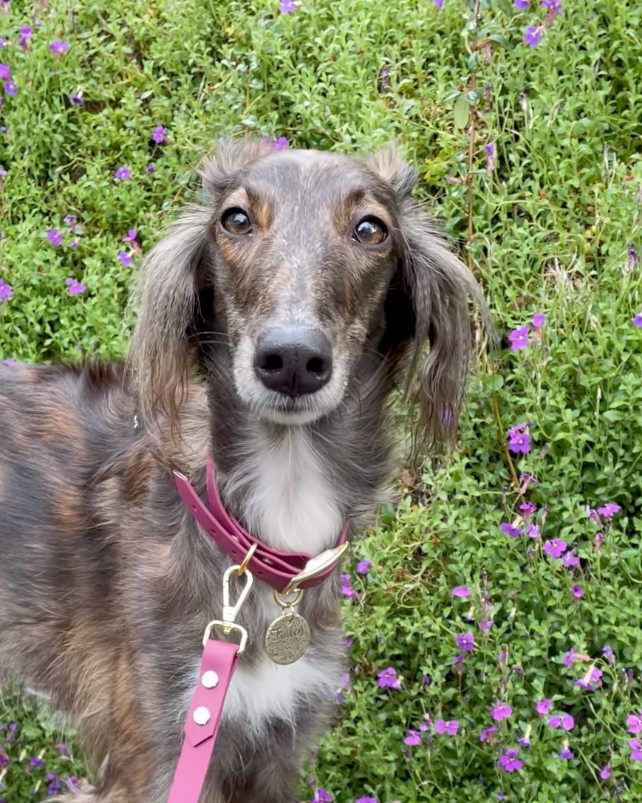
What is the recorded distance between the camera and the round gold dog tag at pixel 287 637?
7.90 ft

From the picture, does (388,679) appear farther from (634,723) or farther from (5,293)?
(5,293)

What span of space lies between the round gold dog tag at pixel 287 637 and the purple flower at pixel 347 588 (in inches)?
33.2

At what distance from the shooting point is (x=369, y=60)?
4.56 meters

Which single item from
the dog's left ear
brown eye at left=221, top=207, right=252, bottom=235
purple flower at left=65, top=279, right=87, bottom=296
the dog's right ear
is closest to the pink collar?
the dog's right ear

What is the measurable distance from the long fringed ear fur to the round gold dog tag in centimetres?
66

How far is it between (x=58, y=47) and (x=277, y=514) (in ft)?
11.0

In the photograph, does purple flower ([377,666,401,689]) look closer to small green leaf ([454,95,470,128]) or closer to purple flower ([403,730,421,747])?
purple flower ([403,730,421,747])

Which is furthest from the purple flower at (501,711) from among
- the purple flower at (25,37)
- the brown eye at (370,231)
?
the purple flower at (25,37)

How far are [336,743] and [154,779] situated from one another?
89cm

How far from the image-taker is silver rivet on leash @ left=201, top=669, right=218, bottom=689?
6.68 feet

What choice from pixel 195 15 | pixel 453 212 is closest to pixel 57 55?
pixel 195 15

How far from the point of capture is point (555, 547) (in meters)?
3.16

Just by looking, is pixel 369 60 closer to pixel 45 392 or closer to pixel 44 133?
pixel 44 133

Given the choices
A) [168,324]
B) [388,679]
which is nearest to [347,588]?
[388,679]
